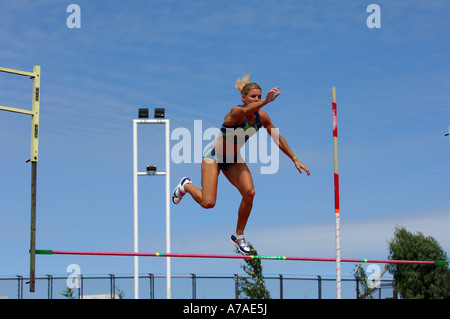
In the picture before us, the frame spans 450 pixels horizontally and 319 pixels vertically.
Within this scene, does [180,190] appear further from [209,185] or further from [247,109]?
[247,109]

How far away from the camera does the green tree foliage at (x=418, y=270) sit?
3216 cm

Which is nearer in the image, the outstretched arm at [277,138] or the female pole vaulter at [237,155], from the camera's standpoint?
the female pole vaulter at [237,155]

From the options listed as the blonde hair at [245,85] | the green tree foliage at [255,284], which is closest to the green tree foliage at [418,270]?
the green tree foliage at [255,284]

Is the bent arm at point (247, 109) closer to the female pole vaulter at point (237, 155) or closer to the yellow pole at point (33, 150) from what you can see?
the female pole vaulter at point (237, 155)

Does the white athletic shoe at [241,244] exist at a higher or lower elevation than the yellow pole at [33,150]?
lower

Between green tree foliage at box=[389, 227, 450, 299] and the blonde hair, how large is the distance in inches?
894

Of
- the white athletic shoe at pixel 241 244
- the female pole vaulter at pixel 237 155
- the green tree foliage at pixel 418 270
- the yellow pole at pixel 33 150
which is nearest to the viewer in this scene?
the yellow pole at pixel 33 150

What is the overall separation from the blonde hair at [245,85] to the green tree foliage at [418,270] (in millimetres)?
22715

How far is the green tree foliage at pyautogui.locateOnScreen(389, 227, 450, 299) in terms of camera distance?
32.2 m

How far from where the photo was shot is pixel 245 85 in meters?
11.3

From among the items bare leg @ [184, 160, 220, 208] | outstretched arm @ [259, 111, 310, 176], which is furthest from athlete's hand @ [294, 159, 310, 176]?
bare leg @ [184, 160, 220, 208]

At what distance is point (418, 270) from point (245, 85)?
24.7m
